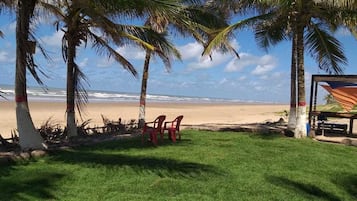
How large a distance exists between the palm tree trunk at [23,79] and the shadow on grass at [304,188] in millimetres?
4788

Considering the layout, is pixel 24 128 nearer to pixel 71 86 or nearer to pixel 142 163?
pixel 142 163

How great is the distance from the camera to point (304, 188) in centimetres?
727

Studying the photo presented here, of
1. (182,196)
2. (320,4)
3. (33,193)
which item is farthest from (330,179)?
(320,4)

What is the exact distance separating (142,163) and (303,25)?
7.13m

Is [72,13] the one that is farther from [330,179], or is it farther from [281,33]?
[281,33]

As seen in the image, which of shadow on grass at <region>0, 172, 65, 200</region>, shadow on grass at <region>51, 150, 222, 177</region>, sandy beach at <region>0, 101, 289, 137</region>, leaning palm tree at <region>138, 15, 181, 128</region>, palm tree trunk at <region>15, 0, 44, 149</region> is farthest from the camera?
sandy beach at <region>0, 101, 289, 137</region>

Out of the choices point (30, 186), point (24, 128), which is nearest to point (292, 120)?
point (24, 128)

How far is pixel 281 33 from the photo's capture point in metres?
17.8

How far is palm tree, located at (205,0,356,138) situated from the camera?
494 inches

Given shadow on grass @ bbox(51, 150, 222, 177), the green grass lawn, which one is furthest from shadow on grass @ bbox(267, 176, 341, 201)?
shadow on grass @ bbox(51, 150, 222, 177)

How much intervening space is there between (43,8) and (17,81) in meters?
2.48

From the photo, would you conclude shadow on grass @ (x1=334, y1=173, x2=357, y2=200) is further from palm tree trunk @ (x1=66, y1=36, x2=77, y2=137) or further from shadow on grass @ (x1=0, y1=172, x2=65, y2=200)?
palm tree trunk @ (x1=66, y1=36, x2=77, y2=137)

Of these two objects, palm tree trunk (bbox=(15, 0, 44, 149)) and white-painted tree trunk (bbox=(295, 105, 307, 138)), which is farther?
white-painted tree trunk (bbox=(295, 105, 307, 138))

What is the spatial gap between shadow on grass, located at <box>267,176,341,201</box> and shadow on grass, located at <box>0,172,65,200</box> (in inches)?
138
